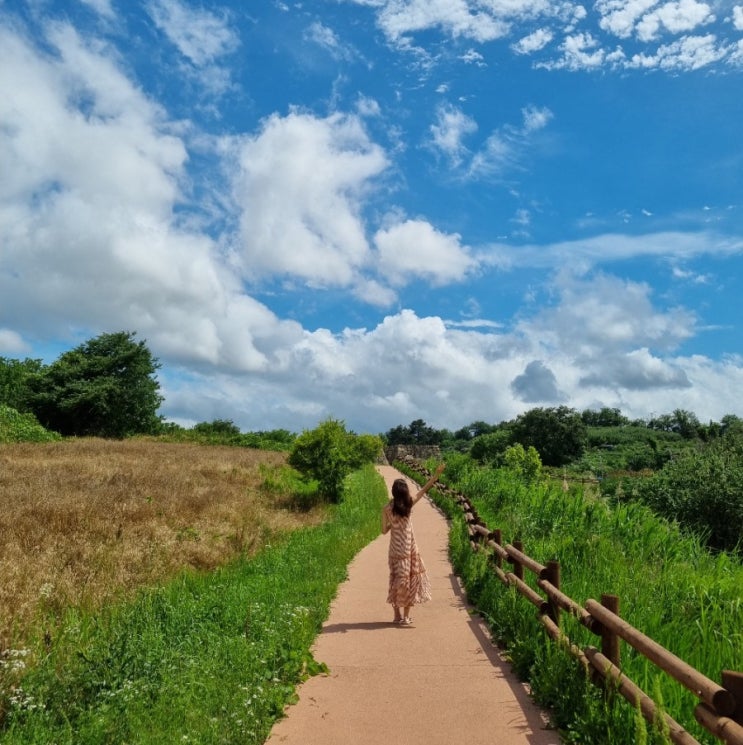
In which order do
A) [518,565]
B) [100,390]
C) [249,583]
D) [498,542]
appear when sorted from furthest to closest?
[100,390], [498,542], [249,583], [518,565]

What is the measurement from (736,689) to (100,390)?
1792 inches

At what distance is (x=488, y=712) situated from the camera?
17.4 ft

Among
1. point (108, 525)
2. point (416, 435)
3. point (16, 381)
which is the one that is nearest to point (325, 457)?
point (108, 525)

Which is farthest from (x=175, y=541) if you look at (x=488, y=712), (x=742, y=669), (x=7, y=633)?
(x=742, y=669)

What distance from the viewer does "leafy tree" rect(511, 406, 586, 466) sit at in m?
65.2

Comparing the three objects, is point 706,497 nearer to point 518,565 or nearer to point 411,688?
point 518,565

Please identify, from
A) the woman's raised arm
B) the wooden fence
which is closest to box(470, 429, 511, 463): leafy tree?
the woman's raised arm

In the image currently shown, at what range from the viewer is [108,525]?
11.3m

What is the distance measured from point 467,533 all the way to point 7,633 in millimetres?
8764

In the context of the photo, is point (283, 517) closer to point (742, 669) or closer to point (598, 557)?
point (598, 557)

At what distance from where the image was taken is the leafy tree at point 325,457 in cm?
2030

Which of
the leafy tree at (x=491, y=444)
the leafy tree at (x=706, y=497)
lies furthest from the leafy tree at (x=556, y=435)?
the leafy tree at (x=706, y=497)

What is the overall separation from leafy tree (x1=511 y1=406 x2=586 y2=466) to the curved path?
58445 millimetres

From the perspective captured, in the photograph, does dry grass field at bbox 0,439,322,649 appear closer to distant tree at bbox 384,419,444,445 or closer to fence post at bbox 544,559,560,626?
fence post at bbox 544,559,560,626
